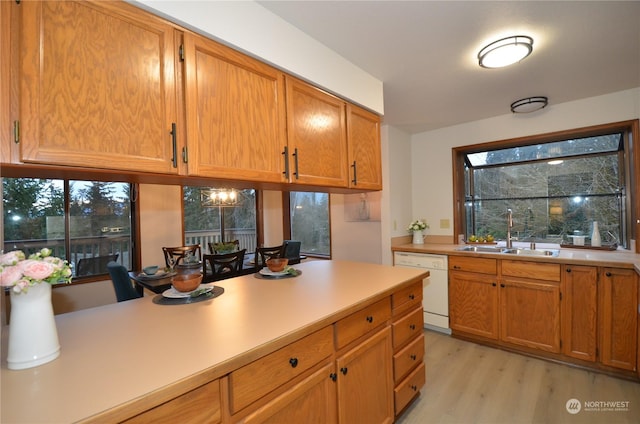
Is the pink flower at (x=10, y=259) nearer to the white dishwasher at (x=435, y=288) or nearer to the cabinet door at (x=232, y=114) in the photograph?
the cabinet door at (x=232, y=114)

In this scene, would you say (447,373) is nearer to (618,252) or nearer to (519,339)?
(519,339)

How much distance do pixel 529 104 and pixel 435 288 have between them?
2.00 metres

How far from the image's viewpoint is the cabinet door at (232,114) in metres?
1.22

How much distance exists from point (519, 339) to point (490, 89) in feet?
7.40

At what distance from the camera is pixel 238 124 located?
1.38m

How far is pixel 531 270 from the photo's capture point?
2488mm

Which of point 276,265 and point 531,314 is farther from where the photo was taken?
point 531,314

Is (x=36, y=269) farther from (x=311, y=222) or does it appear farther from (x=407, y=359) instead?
(x=311, y=222)

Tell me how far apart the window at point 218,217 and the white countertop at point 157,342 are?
11.0ft

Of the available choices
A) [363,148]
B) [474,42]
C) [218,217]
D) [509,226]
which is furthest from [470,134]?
[218,217]

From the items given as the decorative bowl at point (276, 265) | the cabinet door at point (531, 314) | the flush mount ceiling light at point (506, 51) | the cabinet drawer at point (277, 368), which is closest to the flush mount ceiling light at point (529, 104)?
the flush mount ceiling light at point (506, 51)

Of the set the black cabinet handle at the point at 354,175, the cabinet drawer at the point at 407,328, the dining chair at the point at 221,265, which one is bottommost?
the cabinet drawer at the point at 407,328

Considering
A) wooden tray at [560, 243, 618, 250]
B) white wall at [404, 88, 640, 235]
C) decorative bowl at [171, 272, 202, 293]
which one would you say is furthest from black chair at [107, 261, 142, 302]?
wooden tray at [560, 243, 618, 250]

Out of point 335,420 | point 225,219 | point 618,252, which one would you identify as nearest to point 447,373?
point 335,420
